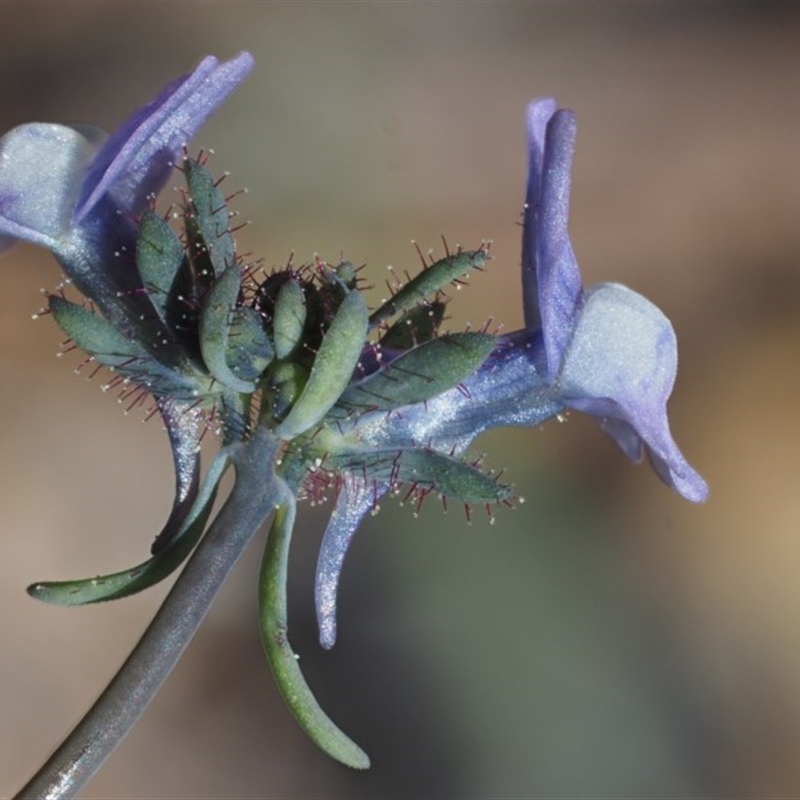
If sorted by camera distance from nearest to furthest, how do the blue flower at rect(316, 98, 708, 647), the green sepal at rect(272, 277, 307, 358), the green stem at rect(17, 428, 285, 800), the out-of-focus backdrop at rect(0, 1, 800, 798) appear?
the green stem at rect(17, 428, 285, 800)
the green sepal at rect(272, 277, 307, 358)
the blue flower at rect(316, 98, 708, 647)
the out-of-focus backdrop at rect(0, 1, 800, 798)

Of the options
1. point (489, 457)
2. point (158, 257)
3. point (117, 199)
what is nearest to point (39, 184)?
point (117, 199)

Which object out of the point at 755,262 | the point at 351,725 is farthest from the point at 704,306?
the point at 351,725

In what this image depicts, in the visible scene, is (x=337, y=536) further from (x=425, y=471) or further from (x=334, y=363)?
(x=334, y=363)

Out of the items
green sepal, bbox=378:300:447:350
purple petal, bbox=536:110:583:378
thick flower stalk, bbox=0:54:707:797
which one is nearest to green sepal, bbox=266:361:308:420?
thick flower stalk, bbox=0:54:707:797

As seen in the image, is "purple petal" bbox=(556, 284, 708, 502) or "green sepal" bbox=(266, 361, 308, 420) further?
"purple petal" bbox=(556, 284, 708, 502)

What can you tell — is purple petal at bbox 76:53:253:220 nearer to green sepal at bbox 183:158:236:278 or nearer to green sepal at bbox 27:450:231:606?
green sepal at bbox 183:158:236:278

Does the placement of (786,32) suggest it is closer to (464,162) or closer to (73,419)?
(464,162)
